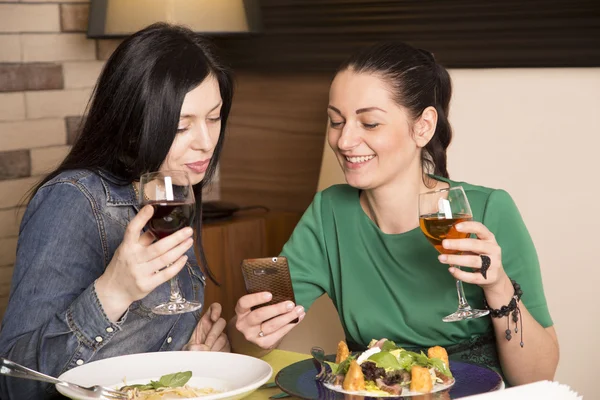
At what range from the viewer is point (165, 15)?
2838mm

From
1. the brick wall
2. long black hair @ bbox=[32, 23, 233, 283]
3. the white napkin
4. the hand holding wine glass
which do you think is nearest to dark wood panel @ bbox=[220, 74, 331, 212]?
the brick wall

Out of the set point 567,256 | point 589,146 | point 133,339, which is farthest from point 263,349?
point 589,146

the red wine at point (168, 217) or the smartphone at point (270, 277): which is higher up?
the red wine at point (168, 217)

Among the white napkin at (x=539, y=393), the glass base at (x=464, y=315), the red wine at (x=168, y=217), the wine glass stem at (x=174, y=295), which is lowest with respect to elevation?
the white napkin at (x=539, y=393)

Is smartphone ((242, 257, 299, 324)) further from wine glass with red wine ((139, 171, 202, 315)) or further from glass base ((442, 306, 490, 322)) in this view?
glass base ((442, 306, 490, 322))

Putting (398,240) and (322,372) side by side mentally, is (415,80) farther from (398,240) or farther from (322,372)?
(322,372)

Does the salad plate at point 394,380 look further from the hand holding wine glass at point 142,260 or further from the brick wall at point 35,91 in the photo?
the brick wall at point 35,91

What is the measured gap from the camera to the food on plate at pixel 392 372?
4.30 feet

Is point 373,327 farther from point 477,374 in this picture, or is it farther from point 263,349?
point 477,374

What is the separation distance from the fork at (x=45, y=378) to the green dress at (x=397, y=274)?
2.47 ft

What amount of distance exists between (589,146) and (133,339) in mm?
1181

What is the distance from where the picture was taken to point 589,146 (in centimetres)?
209

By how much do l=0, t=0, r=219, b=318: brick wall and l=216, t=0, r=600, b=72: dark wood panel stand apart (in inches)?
24.2

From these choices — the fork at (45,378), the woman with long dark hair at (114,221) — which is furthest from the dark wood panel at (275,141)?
the fork at (45,378)
